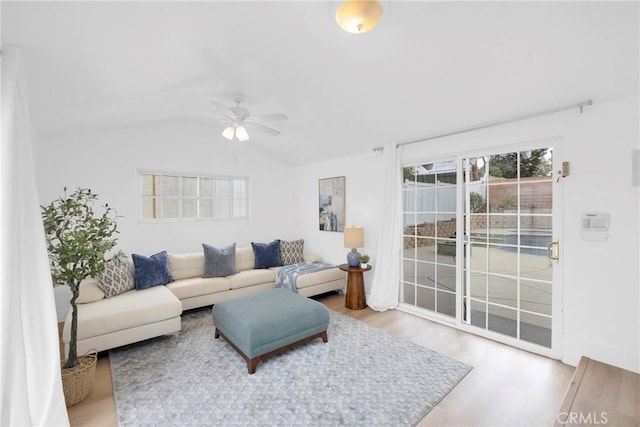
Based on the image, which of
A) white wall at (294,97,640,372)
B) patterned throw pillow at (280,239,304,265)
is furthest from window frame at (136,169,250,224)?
white wall at (294,97,640,372)

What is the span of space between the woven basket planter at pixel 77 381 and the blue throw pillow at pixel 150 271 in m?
1.42

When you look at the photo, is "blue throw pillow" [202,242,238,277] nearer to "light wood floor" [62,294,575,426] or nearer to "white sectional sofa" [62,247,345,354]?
"white sectional sofa" [62,247,345,354]

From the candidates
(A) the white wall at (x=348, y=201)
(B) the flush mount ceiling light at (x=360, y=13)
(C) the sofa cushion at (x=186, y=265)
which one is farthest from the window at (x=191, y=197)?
(B) the flush mount ceiling light at (x=360, y=13)

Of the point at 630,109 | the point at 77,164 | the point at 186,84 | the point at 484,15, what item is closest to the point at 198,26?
the point at 186,84

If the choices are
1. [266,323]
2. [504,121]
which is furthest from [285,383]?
[504,121]

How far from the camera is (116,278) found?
3324 mm

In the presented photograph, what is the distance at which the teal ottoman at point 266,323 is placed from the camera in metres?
2.51

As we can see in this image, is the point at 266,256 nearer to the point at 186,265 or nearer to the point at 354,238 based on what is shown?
the point at 186,265

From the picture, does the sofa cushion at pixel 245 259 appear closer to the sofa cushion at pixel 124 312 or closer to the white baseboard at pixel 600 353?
the sofa cushion at pixel 124 312

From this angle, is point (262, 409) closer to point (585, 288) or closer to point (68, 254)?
point (68, 254)

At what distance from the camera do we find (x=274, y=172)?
18.4 ft

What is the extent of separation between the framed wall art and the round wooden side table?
0.96 meters

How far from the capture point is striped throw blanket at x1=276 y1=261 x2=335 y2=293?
162 inches

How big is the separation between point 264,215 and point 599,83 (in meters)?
4.70
